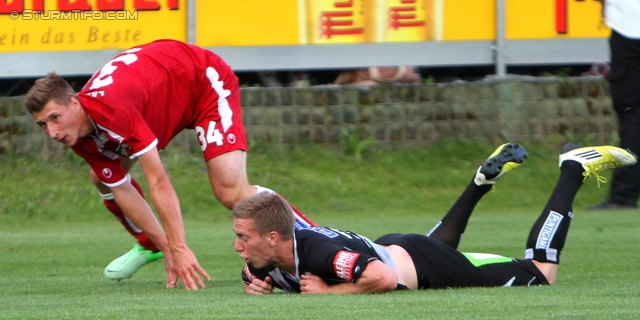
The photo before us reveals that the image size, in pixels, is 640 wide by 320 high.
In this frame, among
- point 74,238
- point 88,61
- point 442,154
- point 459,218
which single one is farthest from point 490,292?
point 88,61

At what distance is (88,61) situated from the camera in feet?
43.0

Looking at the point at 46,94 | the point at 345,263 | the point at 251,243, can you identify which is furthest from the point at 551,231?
the point at 46,94

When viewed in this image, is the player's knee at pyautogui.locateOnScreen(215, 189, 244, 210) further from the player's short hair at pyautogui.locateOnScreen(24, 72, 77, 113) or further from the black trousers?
the black trousers

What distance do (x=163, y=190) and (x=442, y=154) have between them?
767 cm

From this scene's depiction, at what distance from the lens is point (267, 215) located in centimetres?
516

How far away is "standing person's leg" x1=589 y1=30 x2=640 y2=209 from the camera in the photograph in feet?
35.0

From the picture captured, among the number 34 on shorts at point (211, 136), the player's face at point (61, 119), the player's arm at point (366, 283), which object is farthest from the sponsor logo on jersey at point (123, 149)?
the player's arm at point (366, 283)

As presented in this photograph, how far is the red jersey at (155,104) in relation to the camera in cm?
582

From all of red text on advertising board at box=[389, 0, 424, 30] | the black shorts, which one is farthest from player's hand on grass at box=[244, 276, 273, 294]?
red text on advertising board at box=[389, 0, 424, 30]

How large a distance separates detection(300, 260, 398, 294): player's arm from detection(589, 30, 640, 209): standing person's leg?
20.1 feet

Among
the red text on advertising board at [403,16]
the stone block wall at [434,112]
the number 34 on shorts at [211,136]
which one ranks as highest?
the red text on advertising board at [403,16]

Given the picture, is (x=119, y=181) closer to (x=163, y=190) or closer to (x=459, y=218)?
(x=163, y=190)

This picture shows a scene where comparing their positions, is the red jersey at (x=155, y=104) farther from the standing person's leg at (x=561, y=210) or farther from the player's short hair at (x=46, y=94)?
the standing person's leg at (x=561, y=210)

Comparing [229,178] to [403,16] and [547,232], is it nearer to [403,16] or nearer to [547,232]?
[547,232]
